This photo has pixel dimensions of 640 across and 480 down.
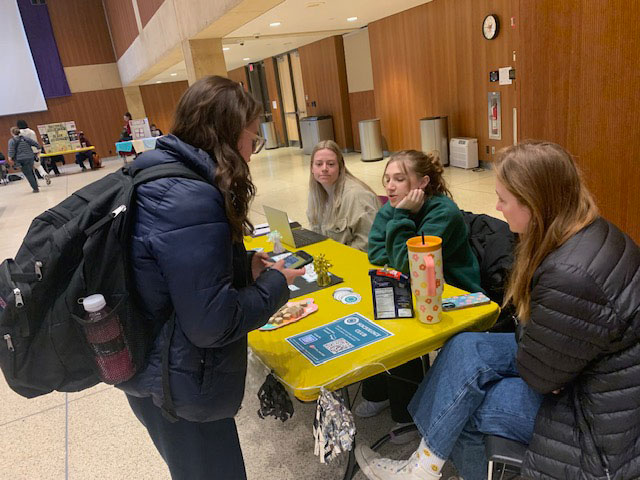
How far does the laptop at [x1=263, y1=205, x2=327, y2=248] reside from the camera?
8.21ft

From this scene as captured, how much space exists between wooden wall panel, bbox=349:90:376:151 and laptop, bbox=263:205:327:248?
7.89 meters

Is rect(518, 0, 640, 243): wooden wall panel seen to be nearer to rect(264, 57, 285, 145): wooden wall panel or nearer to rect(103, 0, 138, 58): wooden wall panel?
rect(103, 0, 138, 58): wooden wall panel

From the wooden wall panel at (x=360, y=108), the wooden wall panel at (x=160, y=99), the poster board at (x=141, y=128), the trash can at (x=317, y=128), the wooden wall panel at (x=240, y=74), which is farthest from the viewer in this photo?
the wooden wall panel at (x=160, y=99)

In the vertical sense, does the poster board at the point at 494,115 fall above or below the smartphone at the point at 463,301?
above

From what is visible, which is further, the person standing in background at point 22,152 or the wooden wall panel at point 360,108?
the person standing in background at point 22,152

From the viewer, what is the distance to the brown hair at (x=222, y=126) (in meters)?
1.19

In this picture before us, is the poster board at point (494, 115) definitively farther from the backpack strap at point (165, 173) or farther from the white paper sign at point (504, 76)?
the backpack strap at point (165, 173)

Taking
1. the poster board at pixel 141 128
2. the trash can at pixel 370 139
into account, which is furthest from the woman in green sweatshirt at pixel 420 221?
the poster board at pixel 141 128

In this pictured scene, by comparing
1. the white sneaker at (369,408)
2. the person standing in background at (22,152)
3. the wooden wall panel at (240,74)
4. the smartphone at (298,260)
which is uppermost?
the wooden wall panel at (240,74)

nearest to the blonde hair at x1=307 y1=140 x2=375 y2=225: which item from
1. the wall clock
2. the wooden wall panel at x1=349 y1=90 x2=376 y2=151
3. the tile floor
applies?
the tile floor

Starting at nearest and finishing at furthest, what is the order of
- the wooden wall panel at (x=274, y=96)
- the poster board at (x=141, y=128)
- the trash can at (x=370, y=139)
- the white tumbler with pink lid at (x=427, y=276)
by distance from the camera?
the white tumbler with pink lid at (x=427, y=276), the trash can at (x=370, y=139), the poster board at (x=141, y=128), the wooden wall panel at (x=274, y=96)

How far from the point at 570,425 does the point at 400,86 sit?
835 cm

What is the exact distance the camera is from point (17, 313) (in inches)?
42.4

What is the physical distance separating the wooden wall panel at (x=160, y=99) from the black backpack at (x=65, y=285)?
19.2 metres
